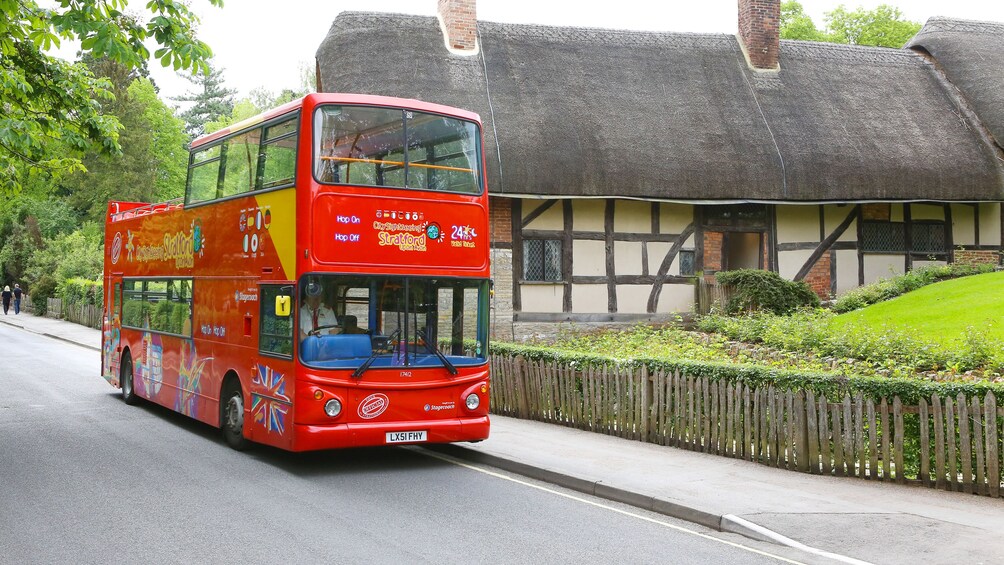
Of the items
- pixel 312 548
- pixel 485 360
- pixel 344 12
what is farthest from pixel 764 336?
pixel 344 12

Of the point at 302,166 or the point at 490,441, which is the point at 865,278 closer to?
the point at 490,441

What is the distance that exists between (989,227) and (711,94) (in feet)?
29.3

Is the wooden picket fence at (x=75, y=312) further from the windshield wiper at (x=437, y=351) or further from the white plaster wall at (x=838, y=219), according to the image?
the windshield wiper at (x=437, y=351)

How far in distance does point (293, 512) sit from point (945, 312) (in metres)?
14.5

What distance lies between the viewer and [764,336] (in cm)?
1759

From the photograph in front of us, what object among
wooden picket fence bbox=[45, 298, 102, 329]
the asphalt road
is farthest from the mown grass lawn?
wooden picket fence bbox=[45, 298, 102, 329]

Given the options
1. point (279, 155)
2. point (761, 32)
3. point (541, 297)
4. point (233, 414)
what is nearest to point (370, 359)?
point (279, 155)

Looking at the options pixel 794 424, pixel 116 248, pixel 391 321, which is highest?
pixel 116 248

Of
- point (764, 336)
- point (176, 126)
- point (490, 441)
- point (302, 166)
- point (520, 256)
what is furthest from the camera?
point (176, 126)

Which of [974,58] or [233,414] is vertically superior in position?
[974,58]

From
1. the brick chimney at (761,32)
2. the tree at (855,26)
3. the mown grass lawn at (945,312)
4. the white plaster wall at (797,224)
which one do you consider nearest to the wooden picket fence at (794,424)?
the mown grass lawn at (945,312)

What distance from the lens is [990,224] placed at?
A: 87.4 ft

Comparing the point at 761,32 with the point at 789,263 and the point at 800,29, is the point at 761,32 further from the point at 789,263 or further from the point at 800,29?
the point at 800,29

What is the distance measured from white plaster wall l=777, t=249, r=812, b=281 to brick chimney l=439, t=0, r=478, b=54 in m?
10.1
